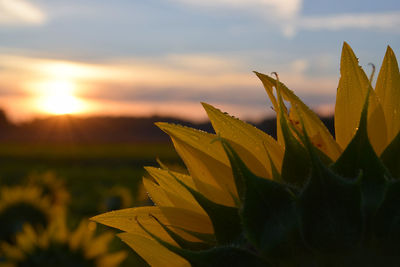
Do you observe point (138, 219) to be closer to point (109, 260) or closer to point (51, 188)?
point (109, 260)

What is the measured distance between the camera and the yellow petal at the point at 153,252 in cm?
109

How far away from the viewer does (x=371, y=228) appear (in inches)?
34.6

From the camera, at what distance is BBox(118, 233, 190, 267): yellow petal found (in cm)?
109

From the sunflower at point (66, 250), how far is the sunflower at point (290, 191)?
2805mm

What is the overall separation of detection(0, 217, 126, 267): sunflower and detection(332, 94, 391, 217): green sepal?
303 centimetres

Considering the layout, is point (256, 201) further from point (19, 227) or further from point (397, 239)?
point (19, 227)

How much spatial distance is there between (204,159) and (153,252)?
235 millimetres

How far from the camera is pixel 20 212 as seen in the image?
5781 mm

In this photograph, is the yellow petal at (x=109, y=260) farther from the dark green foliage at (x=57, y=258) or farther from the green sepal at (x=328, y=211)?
the green sepal at (x=328, y=211)

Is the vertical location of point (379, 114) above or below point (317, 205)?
above

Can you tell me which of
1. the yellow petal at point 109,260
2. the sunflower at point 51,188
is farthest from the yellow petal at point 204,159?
the sunflower at point 51,188

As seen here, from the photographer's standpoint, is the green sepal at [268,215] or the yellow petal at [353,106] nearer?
the green sepal at [268,215]

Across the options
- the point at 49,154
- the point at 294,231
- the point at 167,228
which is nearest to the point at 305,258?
the point at 294,231

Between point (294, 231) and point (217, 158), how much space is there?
22cm
